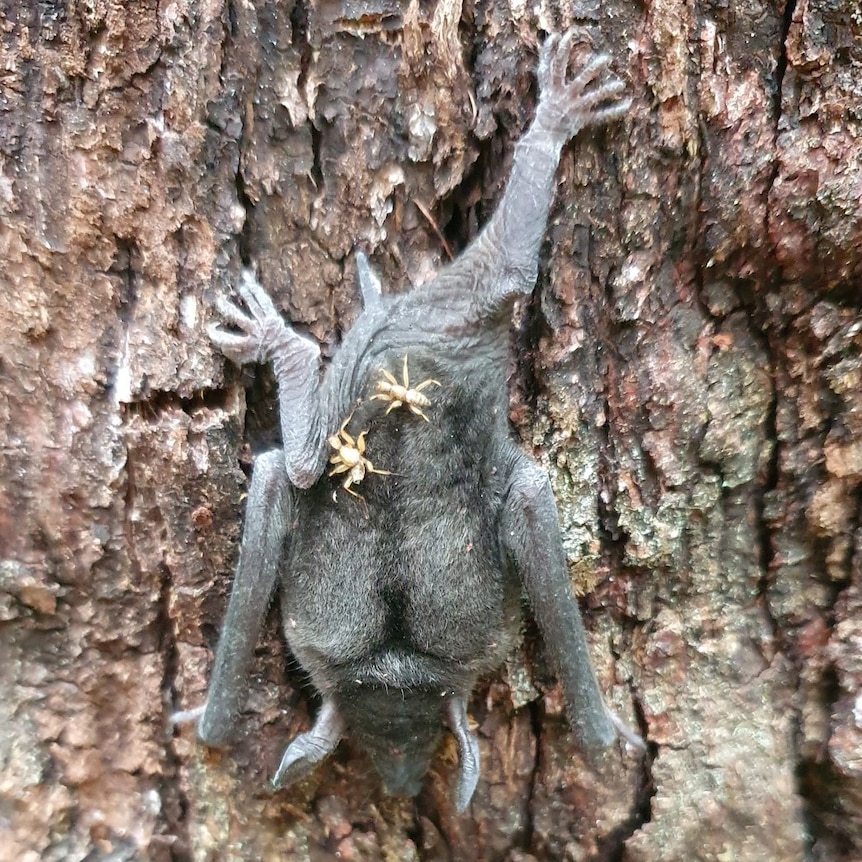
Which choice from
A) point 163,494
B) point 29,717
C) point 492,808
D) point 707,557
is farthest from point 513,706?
point 29,717

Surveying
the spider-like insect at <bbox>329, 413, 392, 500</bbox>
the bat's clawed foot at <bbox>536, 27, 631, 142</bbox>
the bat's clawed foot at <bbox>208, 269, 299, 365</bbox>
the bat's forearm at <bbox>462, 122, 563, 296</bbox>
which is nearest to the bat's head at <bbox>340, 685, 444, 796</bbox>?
the spider-like insect at <bbox>329, 413, 392, 500</bbox>

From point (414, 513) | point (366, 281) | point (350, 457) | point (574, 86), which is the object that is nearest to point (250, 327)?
point (366, 281)

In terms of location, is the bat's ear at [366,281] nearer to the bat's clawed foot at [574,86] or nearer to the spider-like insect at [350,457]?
the spider-like insect at [350,457]

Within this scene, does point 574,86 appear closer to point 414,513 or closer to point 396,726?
point 414,513

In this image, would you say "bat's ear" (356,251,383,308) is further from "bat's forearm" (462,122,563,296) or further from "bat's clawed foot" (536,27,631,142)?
"bat's clawed foot" (536,27,631,142)

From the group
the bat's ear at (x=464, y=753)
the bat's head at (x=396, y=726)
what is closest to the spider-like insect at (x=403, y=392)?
the bat's head at (x=396, y=726)

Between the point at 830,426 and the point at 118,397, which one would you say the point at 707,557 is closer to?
the point at 830,426
